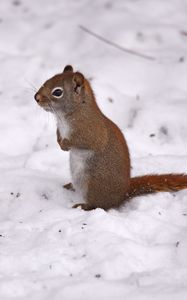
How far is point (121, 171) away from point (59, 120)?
50cm

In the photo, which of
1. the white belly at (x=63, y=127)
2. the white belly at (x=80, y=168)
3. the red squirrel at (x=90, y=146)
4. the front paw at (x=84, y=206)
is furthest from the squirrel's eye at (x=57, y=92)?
the front paw at (x=84, y=206)

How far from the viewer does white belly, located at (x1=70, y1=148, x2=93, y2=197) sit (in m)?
3.95

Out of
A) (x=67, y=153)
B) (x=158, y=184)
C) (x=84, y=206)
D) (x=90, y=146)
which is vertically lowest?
(x=67, y=153)

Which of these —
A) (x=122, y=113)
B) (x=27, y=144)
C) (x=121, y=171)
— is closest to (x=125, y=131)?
(x=122, y=113)

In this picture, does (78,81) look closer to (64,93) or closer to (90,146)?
(64,93)

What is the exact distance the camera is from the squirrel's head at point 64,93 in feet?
12.8

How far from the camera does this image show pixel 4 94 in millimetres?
5328

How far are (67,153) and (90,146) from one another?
812 millimetres

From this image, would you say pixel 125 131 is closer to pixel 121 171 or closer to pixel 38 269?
pixel 121 171

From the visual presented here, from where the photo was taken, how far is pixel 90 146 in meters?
3.92

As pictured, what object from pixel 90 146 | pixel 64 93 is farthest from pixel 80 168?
pixel 64 93

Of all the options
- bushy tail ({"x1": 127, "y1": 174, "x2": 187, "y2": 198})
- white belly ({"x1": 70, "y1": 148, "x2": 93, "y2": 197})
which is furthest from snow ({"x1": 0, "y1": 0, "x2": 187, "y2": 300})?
white belly ({"x1": 70, "y1": 148, "x2": 93, "y2": 197})

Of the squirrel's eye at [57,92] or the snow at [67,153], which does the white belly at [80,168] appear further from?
the squirrel's eye at [57,92]

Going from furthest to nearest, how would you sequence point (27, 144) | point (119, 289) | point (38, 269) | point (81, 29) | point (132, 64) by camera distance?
point (81, 29) → point (132, 64) → point (27, 144) → point (38, 269) → point (119, 289)
